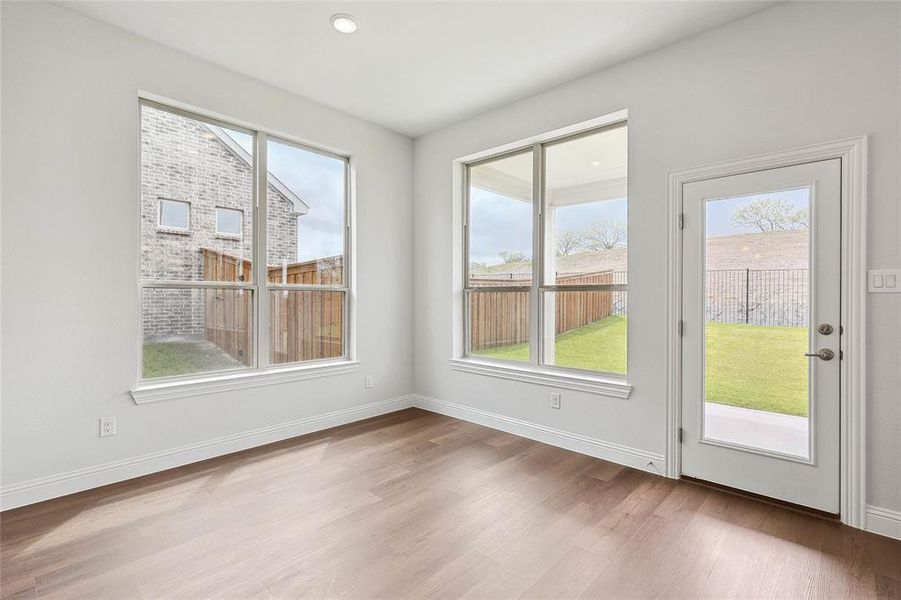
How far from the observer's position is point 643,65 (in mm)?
3090

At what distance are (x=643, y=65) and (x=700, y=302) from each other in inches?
68.5

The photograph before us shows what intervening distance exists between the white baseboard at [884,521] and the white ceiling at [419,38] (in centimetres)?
290

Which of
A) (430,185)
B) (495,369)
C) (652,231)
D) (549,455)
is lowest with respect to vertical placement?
(549,455)

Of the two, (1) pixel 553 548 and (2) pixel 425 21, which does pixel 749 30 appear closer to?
(2) pixel 425 21

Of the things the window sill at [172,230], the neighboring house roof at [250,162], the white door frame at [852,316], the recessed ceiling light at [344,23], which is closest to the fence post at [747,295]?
the white door frame at [852,316]

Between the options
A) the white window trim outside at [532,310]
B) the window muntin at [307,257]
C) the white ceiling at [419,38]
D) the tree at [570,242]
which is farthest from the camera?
the window muntin at [307,257]

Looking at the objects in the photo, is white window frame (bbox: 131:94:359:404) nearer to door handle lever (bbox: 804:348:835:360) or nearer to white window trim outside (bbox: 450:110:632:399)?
white window trim outside (bbox: 450:110:632:399)

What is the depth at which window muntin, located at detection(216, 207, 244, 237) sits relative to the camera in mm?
3402

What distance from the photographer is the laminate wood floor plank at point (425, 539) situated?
1.83 m

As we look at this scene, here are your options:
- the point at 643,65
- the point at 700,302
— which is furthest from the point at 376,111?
the point at 700,302

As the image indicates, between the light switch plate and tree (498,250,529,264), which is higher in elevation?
tree (498,250,529,264)

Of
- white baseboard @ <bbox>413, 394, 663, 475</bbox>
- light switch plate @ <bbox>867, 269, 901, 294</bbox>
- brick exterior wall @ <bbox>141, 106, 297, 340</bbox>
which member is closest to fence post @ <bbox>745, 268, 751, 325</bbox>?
light switch plate @ <bbox>867, 269, 901, 294</bbox>

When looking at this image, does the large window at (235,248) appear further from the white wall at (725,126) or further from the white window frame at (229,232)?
the white wall at (725,126)

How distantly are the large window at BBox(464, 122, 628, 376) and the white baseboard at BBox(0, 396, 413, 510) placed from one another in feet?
5.12
